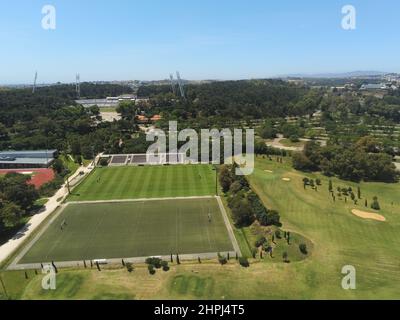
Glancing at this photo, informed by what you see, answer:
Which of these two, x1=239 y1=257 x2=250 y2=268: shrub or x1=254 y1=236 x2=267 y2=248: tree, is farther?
x1=254 y1=236 x2=267 y2=248: tree

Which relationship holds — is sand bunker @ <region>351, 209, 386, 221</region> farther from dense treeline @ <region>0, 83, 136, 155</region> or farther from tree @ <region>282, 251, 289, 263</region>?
dense treeline @ <region>0, 83, 136, 155</region>

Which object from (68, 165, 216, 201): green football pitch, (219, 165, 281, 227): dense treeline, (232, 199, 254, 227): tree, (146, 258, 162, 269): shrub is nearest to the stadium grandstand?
(68, 165, 216, 201): green football pitch

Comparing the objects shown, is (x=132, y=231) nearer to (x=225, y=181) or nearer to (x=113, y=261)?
(x=113, y=261)

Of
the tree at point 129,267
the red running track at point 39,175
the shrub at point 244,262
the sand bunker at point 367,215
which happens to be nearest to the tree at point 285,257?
the shrub at point 244,262

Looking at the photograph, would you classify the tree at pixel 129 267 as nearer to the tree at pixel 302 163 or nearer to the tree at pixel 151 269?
the tree at pixel 151 269

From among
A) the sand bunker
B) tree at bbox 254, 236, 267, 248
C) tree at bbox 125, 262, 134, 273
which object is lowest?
tree at bbox 125, 262, 134, 273

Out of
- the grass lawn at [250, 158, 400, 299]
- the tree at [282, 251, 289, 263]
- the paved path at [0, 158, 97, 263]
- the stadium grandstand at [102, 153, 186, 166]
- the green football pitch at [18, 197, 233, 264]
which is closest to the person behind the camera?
the grass lawn at [250, 158, 400, 299]
